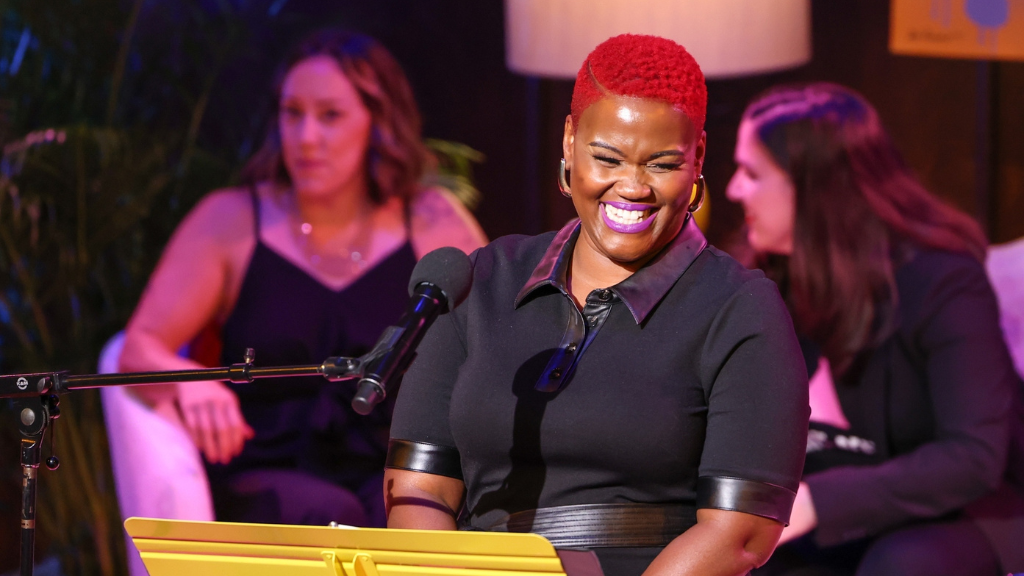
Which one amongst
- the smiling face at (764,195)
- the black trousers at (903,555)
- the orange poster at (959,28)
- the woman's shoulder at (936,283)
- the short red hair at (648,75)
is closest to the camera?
the short red hair at (648,75)

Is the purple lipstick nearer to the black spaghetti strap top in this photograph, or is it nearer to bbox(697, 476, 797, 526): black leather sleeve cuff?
bbox(697, 476, 797, 526): black leather sleeve cuff

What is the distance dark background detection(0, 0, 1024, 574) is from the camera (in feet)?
11.7

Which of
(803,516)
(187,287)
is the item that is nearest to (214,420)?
(187,287)

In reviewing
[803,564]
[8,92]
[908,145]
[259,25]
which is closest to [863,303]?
[803,564]

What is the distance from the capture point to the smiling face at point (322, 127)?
11.0 feet

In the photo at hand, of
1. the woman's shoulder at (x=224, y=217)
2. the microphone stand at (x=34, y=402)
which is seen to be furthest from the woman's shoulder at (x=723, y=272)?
the woman's shoulder at (x=224, y=217)

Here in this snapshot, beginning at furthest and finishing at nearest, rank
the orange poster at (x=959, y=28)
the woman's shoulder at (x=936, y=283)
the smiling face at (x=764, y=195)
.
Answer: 1. the orange poster at (x=959, y=28)
2. the smiling face at (x=764, y=195)
3. the woman's shoulder at (x=936, y=283)

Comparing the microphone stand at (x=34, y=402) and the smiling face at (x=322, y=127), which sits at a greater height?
the smiling face at (x=322, y=127)

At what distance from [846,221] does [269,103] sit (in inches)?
76.2

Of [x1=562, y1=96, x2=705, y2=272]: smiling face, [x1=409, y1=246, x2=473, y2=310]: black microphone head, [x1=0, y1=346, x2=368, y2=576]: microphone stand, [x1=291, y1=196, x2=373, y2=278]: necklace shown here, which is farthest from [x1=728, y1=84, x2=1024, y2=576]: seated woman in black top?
[x1=0, y1=346, x2=368, y2=576]: microphone stand

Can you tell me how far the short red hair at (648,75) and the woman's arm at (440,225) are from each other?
Result: 1.85m

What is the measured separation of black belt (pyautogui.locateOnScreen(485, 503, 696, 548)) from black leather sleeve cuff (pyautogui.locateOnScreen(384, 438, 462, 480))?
0.19 metres

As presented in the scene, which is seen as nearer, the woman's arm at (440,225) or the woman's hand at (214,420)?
the woman's hand at (214,420)

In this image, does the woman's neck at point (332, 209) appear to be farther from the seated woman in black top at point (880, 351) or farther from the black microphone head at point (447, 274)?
the black microphone head at point (447, 274)
